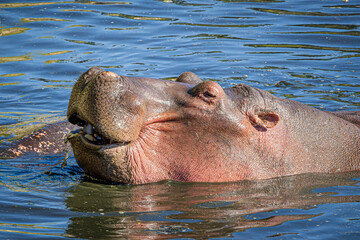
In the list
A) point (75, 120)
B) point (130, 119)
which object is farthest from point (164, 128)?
point (75, 120)

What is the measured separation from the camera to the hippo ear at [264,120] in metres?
6.93

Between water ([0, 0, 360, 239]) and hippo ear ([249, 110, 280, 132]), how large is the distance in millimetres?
630

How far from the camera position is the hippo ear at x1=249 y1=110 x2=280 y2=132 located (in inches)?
273

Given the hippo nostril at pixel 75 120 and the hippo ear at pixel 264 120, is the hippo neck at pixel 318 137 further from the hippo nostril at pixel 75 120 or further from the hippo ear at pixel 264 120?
the hippo nostril at pixel 75 120

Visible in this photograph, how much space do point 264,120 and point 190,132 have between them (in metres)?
0.91

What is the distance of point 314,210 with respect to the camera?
20.4ft

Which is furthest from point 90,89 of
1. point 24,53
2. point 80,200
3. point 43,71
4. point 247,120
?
point 24,53

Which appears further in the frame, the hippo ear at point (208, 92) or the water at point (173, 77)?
the hippo ear at point (208, 92)

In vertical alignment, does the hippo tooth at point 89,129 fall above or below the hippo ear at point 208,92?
below

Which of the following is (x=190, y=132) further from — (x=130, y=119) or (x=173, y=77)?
(x=173, y=77)

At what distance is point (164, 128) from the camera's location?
6609 mm

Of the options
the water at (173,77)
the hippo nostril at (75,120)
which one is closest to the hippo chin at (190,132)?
the hippo nostril at (75,120)

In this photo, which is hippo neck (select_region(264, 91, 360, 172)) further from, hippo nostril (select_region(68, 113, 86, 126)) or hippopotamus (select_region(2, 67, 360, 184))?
hippo nostril (select_region(68, 113, 86, 126))

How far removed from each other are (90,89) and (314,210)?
2.50 meters
